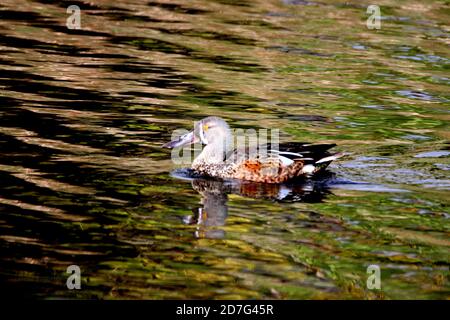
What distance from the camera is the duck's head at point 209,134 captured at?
1166 cm

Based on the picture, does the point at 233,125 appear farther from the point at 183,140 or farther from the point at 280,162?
the point at 280,162

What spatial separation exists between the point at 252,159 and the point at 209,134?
0.75 metres

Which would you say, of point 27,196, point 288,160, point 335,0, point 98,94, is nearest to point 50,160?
point 27,196

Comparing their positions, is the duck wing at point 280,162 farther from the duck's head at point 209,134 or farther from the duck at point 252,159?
the duck's head at point 209,134

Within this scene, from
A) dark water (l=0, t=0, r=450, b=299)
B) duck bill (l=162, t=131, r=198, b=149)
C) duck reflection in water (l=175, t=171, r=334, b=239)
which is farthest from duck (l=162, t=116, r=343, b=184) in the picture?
dark water (l=0, t=0, r=450, b=299)

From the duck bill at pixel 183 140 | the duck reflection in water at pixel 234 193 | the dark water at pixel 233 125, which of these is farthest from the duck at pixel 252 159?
the dark water at pixel 233 125

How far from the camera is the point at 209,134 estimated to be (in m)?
11.7

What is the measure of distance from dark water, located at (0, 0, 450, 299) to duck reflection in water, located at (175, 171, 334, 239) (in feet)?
0.10

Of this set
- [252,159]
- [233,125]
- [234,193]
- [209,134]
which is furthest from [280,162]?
[233,125]

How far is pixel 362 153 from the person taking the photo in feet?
39.8

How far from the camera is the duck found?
11.1m

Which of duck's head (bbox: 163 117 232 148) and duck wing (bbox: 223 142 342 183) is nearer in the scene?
duck wing (bbox: 223 142 342 183)

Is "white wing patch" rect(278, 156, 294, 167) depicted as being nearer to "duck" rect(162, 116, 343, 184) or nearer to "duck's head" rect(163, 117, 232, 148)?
"duck" rect(162, 116, 343, 184)
